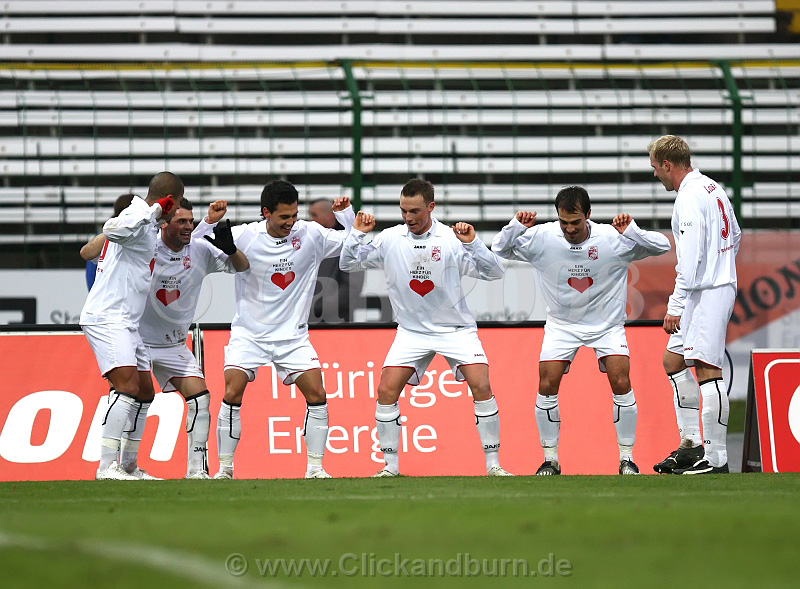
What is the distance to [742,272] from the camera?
1045cm

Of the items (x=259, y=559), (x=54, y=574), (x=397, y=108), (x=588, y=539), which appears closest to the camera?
(x=54, y=574)

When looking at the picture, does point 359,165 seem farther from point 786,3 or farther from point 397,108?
point 786,3

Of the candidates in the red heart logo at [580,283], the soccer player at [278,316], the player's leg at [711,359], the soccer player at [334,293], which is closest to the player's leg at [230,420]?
the soccer player at [278,316]

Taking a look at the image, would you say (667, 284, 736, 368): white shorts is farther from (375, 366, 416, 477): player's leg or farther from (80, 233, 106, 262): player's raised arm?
(80, 233, 106, 262): player's raised arm

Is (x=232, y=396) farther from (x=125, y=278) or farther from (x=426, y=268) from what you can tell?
(x=426, y=268)

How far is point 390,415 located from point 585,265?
1.80 m

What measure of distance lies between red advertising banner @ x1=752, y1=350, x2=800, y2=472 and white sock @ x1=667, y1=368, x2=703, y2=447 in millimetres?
1153

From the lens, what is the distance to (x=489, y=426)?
25.1 feet

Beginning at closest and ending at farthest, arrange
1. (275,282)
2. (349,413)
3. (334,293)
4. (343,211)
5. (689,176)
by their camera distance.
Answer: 1. (689,176)
2. (275,282)
3. (343,211)
4. (349,413)
5. (334,293)

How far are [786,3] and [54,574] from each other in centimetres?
1567

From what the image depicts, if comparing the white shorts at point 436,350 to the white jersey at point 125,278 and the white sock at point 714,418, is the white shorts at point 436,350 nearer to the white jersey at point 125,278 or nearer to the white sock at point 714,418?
the white sock at point 714,418

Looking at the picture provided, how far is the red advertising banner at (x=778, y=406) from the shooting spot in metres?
8.34

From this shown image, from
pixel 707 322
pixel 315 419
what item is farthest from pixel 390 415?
pixel 707 322

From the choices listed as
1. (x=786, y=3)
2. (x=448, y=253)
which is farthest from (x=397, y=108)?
(x=786, y=3)
